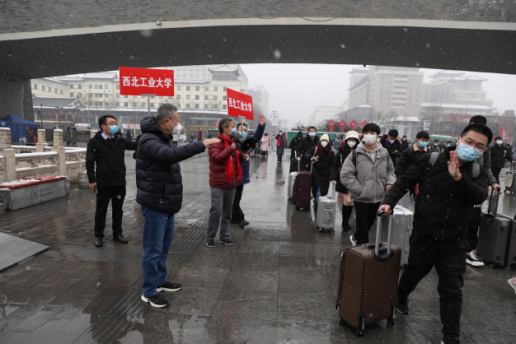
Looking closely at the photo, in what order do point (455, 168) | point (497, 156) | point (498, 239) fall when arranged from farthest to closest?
point (497, 156), point (498, 239), point (455, 168)

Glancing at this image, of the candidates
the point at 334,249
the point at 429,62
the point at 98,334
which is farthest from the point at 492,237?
the point at 429,62

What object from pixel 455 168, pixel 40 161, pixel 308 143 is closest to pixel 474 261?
pixel 455 168

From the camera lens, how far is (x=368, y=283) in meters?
2.74

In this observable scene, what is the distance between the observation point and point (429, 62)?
71.2 feet

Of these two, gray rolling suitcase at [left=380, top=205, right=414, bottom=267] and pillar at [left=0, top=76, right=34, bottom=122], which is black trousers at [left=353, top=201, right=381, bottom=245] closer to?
gray rolling suitcase at [left=380, top=205, right=414, bottom=267]

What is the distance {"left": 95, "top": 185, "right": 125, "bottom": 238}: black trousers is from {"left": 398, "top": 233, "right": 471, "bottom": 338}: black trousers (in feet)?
13.8

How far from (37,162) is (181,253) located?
23.7ft

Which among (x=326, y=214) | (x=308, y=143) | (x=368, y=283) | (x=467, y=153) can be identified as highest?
(x=467, y=153)

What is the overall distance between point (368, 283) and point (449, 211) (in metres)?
0.88

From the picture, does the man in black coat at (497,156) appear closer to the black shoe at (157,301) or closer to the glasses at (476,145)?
the glasses at (476,145)

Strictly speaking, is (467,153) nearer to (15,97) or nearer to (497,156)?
(497,156)

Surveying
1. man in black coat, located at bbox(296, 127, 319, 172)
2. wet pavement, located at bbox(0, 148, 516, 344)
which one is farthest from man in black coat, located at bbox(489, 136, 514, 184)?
wet pavement, located at bbox(0, 148, 516, 344)

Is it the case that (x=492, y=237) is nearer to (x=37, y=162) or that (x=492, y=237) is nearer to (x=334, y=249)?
(x=334, y=249)

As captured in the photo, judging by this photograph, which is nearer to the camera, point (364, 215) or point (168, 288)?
point (168, 288)
